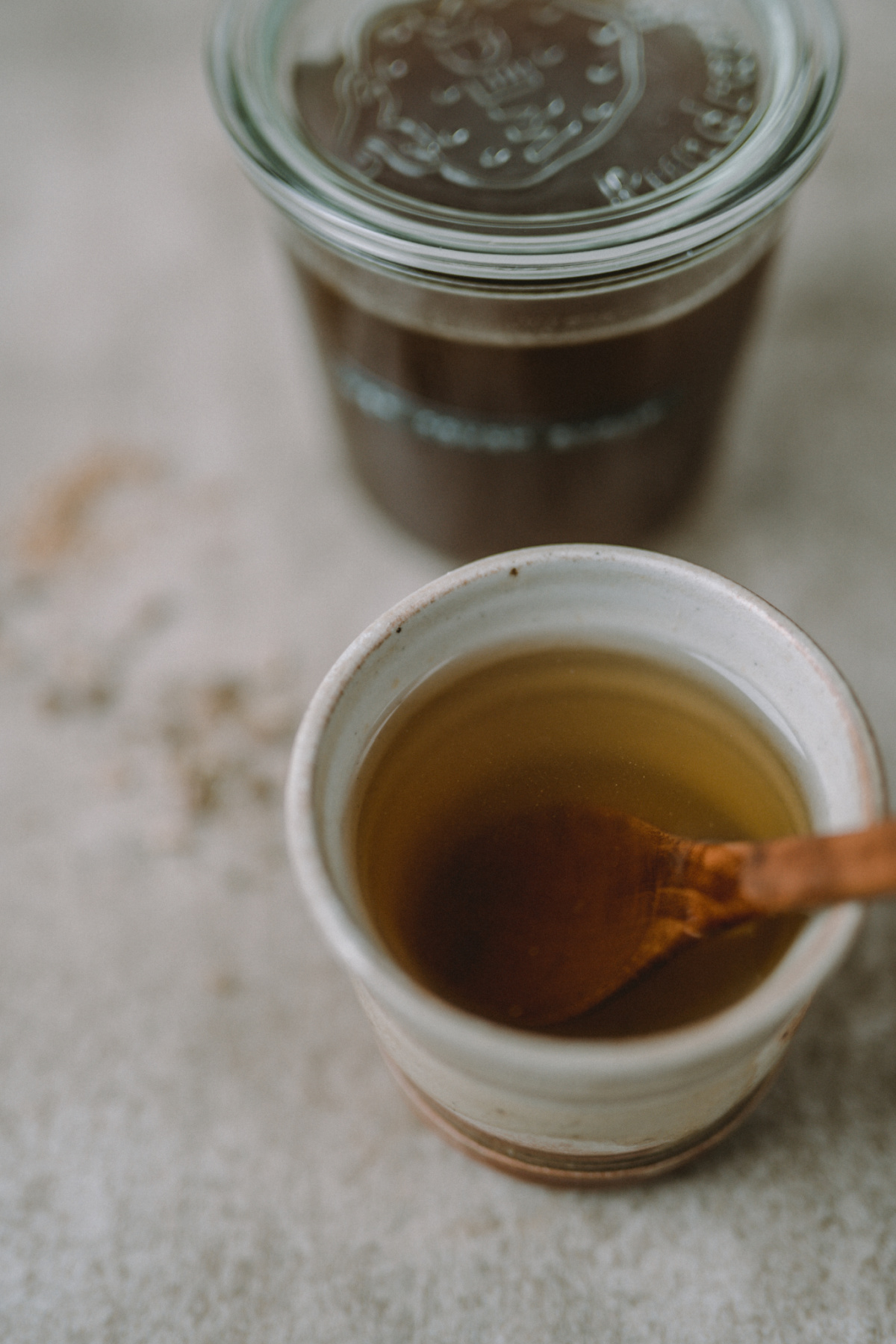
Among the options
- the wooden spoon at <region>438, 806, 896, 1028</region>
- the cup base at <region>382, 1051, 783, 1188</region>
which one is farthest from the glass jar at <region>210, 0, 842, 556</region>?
the cup base at <region>382, 1051, 783, 1188</region>

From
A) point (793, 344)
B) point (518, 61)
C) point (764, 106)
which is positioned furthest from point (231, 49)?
point (793, 344)

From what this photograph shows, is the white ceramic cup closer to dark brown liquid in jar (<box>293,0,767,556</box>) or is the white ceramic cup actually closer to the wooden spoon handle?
the wooden spoon handle

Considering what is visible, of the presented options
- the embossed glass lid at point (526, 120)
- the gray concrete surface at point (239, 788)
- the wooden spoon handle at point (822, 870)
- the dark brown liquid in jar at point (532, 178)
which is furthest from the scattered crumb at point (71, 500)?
the wooden spoon handle at point (822, 870)

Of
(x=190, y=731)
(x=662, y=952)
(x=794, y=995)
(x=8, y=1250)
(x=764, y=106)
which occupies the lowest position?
(x=8, y=1250)

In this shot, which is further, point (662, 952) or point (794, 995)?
point (662, 952)

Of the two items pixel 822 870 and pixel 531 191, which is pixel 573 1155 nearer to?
pixel 822 870

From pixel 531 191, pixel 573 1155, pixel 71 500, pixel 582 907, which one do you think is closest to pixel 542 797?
pixel 582 907

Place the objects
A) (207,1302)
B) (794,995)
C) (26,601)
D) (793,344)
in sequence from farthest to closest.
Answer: (793,344) → (26,601) → (207,1302) → (794,995)

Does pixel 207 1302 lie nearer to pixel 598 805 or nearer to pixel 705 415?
pixel 598 805
